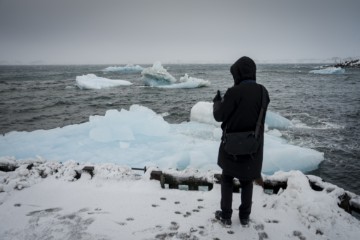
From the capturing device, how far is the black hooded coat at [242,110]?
2.54m

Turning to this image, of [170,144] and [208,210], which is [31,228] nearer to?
[208,210]

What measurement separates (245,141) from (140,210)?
5.11 ft

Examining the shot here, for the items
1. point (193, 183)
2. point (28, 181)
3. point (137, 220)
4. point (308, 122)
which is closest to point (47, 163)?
point (28, 181)

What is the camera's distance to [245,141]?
2.56 metres

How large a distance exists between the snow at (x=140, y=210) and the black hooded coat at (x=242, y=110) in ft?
2.25

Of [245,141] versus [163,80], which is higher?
[245,141]

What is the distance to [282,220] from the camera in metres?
2.91

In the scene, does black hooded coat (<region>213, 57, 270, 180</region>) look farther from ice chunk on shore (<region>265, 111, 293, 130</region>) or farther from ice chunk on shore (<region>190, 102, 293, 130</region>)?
ice chunk on shore (<region>265, 111, 293, 130</region>)

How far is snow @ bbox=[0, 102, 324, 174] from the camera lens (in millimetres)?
6719

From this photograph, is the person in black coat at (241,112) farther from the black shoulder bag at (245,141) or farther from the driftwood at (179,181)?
the driftwood at (179,181)

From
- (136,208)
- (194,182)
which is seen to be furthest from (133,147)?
(136,208)

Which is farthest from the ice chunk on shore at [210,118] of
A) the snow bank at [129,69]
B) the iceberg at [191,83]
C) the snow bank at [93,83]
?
the snow bank at [129,69]

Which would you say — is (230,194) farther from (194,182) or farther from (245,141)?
(194,182)

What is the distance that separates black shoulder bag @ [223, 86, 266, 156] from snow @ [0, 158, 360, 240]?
2.91 ft
